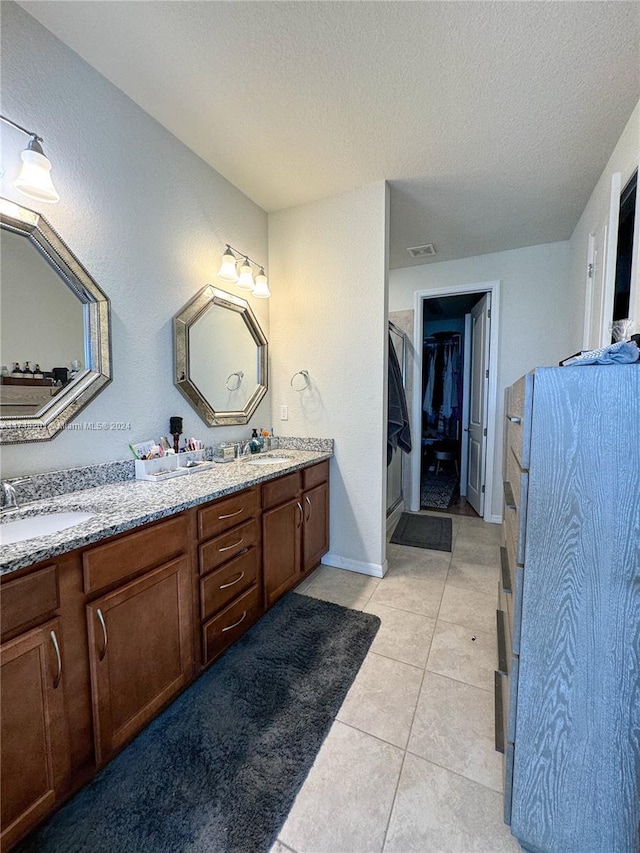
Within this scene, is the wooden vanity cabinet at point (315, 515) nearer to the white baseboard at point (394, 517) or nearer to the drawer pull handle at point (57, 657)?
the white baseboard at point (394, 517)

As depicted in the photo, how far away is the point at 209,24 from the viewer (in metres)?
1.31

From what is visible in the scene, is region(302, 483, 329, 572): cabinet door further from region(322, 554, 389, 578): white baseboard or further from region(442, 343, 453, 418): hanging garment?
region(442, 343, 453, 418): hanging garment

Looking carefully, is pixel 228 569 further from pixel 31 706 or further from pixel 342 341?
pixel 342 341

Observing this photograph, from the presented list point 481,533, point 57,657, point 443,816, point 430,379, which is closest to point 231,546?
point 57,657

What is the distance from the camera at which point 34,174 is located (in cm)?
121

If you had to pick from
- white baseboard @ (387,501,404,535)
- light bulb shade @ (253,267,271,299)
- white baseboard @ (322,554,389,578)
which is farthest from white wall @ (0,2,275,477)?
white baseboard @ (387,501,404,535)

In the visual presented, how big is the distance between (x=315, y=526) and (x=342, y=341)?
132 cm

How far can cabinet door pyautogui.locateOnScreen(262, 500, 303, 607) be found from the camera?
6.26 ft

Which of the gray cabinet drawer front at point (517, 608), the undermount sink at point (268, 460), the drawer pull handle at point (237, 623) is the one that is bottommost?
the drawer pull handle at point (237, 623)

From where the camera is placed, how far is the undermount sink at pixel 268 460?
85.0 inches

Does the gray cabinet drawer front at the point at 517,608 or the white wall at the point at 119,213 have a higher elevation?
the white wall at the point at 119,213

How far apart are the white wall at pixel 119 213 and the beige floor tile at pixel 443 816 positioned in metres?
1.72

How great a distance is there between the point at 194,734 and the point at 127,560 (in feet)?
2.45

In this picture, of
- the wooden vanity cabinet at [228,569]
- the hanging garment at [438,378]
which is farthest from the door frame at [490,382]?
the wooden vanity cabinet at [228,569]
